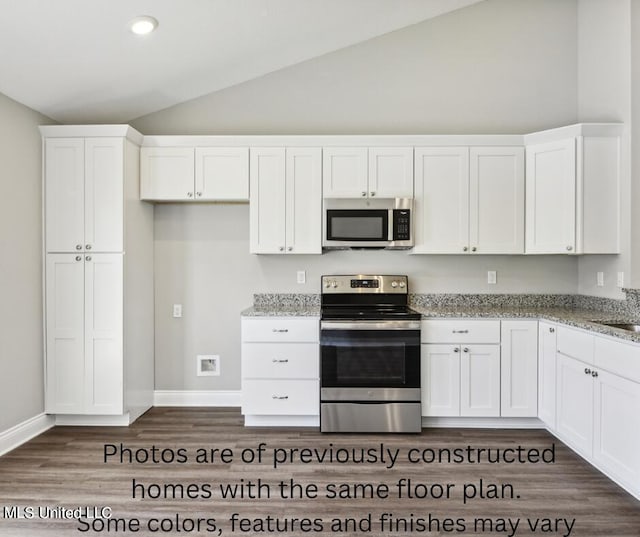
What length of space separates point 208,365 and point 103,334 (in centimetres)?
93

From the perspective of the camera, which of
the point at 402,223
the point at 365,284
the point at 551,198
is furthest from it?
the point at 365,284

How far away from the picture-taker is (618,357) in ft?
8.05

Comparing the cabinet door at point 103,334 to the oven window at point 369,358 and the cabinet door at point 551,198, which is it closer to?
the oven window at point 369,358

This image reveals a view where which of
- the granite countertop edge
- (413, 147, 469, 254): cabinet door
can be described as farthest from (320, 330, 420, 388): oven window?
(413, 147, 469, 254): cabinet door

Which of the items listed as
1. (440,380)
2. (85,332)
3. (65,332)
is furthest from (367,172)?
(65,332)

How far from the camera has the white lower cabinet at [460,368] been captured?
3324 mm

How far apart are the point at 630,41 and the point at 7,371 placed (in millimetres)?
4917

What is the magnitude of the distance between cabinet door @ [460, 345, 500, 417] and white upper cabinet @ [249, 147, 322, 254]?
1408 millimetres

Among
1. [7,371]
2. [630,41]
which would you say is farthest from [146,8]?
[630,41]

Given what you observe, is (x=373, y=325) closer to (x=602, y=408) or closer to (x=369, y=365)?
(x=369, y=365)

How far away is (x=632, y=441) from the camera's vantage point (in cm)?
235

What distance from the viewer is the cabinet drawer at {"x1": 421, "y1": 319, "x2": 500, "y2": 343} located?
131 inches

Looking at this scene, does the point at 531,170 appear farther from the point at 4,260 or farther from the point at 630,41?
the point at 4,260

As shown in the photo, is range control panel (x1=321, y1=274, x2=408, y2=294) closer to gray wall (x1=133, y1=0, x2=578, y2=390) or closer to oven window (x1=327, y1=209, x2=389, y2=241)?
gray wall (x1=133, y1=0, x2=578, y2=390)
